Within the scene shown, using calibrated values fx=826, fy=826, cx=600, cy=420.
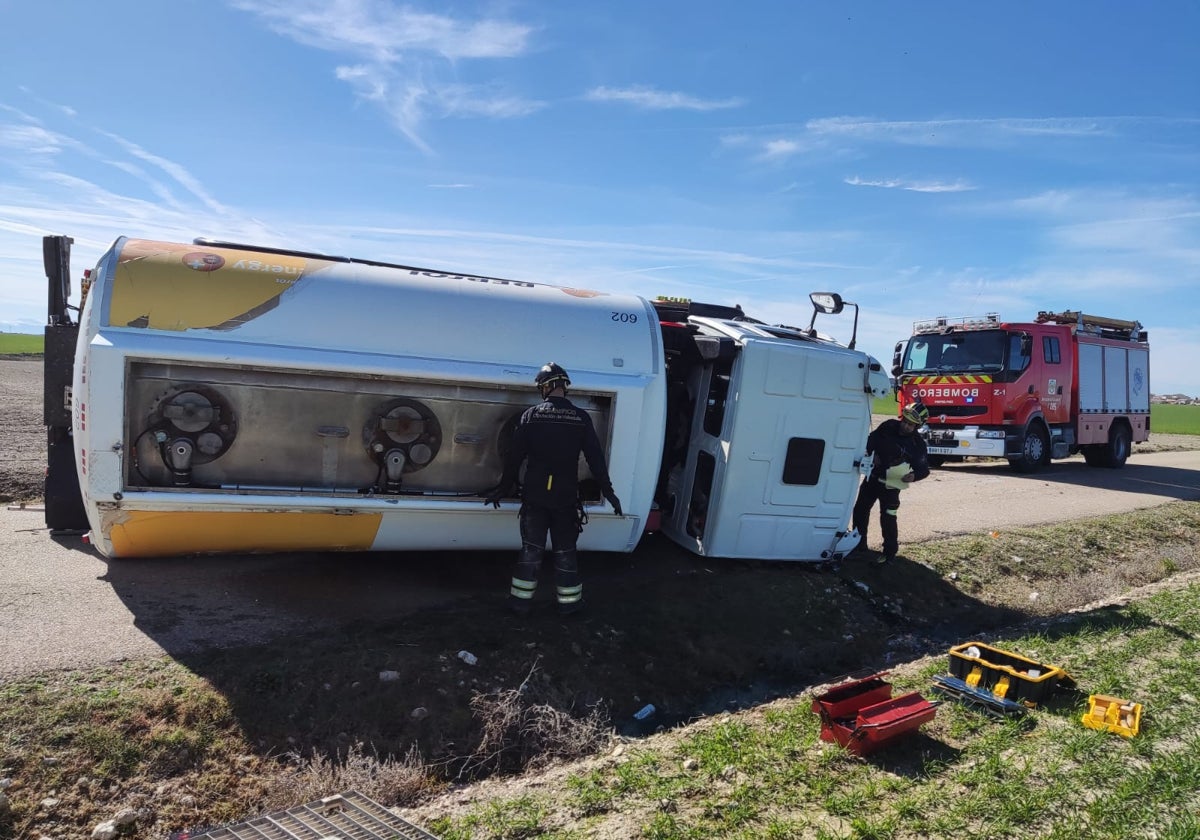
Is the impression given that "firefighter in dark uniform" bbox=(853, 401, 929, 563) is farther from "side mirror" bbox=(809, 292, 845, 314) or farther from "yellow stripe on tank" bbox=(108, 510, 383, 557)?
"yellow stripe on tank" bbox=(108, 510, 383, 557)

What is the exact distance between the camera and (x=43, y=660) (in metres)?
4.59

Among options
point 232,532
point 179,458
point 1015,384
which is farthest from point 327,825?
point 1015,384

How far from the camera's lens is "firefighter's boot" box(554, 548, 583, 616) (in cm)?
594

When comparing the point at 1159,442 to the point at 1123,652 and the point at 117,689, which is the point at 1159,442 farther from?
the point at 117,689

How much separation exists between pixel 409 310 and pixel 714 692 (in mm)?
3434

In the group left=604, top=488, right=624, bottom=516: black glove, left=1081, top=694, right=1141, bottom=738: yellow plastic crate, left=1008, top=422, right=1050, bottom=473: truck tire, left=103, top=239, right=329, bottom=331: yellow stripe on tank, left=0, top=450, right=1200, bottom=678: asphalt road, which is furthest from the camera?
left=1008, top=422, right=1050, bottom=473: truck tire

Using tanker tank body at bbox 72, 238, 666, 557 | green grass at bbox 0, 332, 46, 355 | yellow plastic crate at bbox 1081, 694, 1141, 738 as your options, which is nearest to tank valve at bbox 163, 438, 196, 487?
tanker tank body at bbox 72, 238, 666, 557

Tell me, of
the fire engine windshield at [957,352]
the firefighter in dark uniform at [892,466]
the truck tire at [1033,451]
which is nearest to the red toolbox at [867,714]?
the firefighter in dark uniform at [892,466]

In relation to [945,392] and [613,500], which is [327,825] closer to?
[613,500]

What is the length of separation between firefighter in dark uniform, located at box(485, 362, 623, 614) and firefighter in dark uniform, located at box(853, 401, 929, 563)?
3330mm

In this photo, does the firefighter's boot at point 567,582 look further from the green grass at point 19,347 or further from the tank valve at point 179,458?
the green grass at point 19,347

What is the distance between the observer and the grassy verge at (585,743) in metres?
3.72

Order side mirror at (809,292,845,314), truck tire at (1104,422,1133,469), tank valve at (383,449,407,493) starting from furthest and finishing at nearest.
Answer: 1. truck tire at (1104,422,1133,469)
2. side mirror at (809,292,845,314)
3. tank valve at (383,449,407,493)

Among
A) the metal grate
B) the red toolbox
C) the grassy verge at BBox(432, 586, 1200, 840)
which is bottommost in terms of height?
the metal grate
